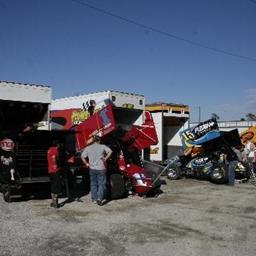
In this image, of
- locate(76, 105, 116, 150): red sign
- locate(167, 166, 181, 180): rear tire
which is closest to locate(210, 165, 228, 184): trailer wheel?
locate(167, 166, 181, 180): rear tire

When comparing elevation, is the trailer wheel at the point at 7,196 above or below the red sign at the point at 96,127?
below

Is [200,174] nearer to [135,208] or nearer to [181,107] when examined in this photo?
[181,107]

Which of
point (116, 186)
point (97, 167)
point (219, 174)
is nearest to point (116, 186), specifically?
point (116, 186)

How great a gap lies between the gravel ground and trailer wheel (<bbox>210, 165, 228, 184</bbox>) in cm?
355

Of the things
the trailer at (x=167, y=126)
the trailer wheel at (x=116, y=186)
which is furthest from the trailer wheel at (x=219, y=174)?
the trailer wheel at (x=116, y=186)

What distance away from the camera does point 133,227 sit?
344 inches

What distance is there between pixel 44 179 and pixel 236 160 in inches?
310

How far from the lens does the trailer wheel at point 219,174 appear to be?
16333mm

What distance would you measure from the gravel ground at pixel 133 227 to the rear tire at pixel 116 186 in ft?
0.88

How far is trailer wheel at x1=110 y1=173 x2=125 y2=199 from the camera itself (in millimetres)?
12122

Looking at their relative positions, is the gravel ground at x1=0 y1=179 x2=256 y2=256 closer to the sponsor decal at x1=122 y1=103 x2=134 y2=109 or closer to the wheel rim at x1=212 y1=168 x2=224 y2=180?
the wheel rim at x1=212 y1=168 x2=224 y2=180

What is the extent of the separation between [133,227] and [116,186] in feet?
11.4

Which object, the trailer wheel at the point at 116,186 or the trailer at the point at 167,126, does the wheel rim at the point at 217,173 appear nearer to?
the trailer at the point at 167,126

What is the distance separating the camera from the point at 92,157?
11.6 m
